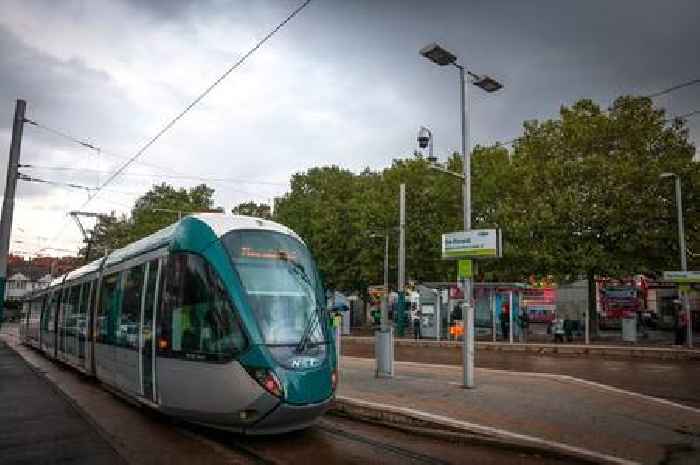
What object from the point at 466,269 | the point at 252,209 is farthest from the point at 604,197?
the point at 252,209

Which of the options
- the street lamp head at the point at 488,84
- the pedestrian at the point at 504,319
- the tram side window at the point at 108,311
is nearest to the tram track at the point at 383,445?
the tram side window at the point at 108,311

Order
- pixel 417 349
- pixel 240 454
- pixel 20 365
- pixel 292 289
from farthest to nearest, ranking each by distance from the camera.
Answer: pixel 417 349 < pixel 20 365 < pixel 292 289 < pixel 240 454

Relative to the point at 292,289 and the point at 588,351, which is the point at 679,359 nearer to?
the point at 588,351

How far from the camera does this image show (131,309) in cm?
1073

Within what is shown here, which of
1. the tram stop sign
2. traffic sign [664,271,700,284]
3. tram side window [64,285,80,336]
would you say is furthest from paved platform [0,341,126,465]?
traffic sign [664,271,700,284]

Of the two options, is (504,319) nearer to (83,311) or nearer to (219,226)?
(83,311)

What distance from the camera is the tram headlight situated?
7508mm

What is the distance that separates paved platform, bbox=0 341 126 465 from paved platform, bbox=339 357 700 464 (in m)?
4.58

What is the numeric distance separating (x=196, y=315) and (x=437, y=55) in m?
7.35

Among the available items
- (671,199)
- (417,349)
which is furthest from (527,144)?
(417,349)

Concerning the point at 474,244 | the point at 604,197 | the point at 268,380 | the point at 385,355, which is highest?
the point at 604,197

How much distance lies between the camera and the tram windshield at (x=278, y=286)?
26.4ft

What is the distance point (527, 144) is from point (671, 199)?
25.8ft

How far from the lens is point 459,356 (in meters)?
22.4
